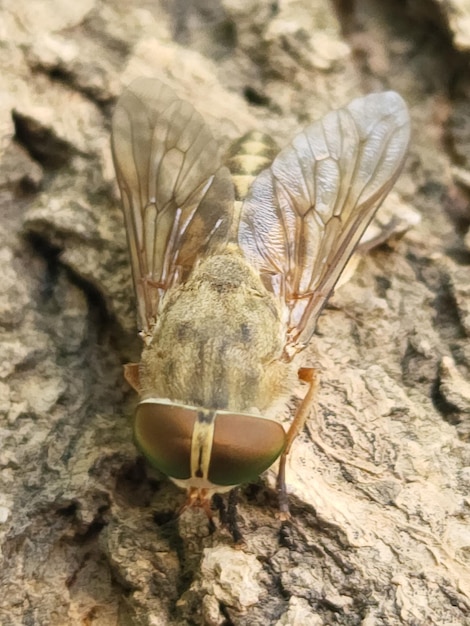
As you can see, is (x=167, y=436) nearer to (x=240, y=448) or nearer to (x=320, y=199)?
(x=240, y=448)

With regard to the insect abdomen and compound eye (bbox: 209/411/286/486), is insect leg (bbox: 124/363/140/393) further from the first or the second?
the insect abdomen

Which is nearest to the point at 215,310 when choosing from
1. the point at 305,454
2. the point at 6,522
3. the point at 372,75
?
the point at 305,454

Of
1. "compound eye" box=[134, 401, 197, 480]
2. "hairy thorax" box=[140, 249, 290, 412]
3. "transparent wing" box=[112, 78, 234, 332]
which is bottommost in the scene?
"compound eye" box=[134, 401, 197, 480]

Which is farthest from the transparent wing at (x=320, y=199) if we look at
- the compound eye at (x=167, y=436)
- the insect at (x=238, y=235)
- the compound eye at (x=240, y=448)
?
the compound eye at (x=167, y=436)

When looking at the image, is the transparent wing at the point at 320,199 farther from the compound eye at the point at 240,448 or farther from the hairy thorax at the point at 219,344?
the compound eye at the point at 240,448

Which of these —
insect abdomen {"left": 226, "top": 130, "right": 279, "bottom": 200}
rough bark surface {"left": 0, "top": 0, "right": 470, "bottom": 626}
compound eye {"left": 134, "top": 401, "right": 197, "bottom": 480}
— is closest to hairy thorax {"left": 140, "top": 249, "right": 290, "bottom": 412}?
compound eye {"left": 134, "top": 401, "right": 197, "bottom": 480}

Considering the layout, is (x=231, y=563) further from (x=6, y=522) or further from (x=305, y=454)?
(x=6, y=522)

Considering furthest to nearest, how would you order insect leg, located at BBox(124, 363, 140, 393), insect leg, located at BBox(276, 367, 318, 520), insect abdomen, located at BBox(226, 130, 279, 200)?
insect abdomen, located at BBox(226, 130, 279, 200), insect leg, located at BBox(124, 363, 140, 393), insect leg, located at BBox(276, 367, 318, 520)

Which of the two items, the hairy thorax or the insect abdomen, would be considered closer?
the hairy thorax

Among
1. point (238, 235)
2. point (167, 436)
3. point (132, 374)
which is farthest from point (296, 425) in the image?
point (238, 235)
